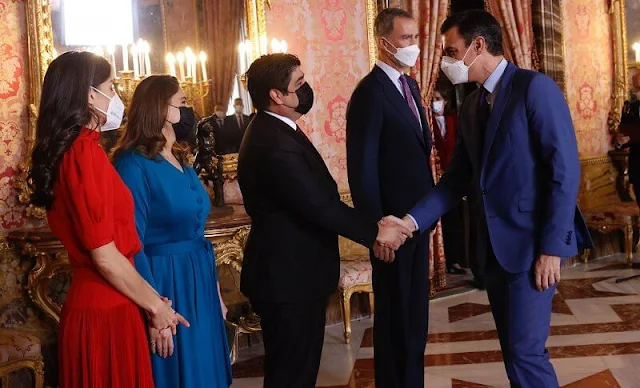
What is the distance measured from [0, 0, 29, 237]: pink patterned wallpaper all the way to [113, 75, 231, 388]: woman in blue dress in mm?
1795

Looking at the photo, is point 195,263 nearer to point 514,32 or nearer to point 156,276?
point 156,276

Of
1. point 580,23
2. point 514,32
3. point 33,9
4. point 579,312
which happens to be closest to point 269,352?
point 33,9

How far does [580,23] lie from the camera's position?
750 cm

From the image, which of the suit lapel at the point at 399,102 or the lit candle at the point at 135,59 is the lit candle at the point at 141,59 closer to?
the lit candle at the point at 135,59

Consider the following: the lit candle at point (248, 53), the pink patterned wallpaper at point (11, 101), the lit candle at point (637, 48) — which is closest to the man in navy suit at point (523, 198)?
the lit candle at point (248, 53)

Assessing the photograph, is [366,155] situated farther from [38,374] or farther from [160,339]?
[38,374]

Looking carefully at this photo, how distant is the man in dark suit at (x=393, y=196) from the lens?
356 cm

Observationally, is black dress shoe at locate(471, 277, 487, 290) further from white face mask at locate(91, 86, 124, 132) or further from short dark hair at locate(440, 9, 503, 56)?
white face mask at locate(91, 86, 124, 132)

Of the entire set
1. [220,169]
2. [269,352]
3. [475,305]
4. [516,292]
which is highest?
[220,169]

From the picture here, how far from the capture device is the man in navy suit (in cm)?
261

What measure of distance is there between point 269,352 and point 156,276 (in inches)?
19.1

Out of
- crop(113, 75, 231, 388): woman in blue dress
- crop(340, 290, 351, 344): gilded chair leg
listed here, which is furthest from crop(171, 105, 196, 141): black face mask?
crop(340, 290, 351, 344): gilded chair leg

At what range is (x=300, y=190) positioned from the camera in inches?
108

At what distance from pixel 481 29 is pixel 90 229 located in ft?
5.11
